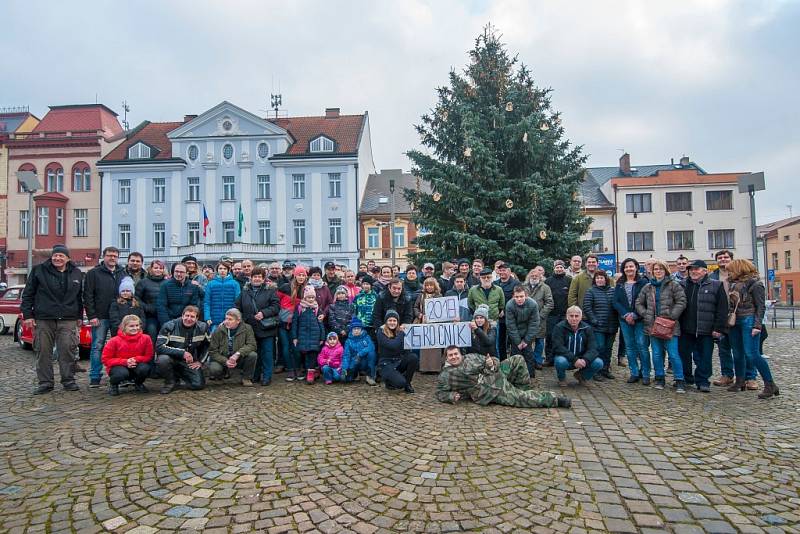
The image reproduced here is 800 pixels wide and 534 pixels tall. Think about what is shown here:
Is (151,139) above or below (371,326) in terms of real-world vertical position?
above

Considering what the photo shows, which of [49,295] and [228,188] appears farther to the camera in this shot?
[228,188]

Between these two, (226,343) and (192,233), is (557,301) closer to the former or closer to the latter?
(226,343)

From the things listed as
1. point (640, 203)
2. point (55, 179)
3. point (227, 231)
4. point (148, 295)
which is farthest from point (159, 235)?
point (640, 203)

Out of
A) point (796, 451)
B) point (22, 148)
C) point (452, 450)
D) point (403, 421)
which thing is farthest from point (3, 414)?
point (22, 148)

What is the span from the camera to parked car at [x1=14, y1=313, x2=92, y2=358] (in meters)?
10.7

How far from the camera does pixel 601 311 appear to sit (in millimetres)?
8492

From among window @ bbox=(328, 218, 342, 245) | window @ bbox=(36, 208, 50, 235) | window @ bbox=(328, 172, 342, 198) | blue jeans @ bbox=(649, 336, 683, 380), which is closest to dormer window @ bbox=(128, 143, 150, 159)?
window @ bbox=(36, 208, 50, 235)

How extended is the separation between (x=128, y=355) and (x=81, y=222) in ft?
125

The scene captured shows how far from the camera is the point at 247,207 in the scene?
36.2 meters

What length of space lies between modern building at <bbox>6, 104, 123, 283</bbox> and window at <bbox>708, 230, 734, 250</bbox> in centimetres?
4817

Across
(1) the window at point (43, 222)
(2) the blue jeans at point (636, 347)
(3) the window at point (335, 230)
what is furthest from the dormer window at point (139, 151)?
(2) the blue jeans at point (636, 347)

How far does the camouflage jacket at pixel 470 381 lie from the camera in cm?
675

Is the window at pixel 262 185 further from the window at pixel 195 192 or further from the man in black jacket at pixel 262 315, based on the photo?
the man in black jacket at pixel 262 315

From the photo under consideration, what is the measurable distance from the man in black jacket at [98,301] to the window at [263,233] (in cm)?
2857
